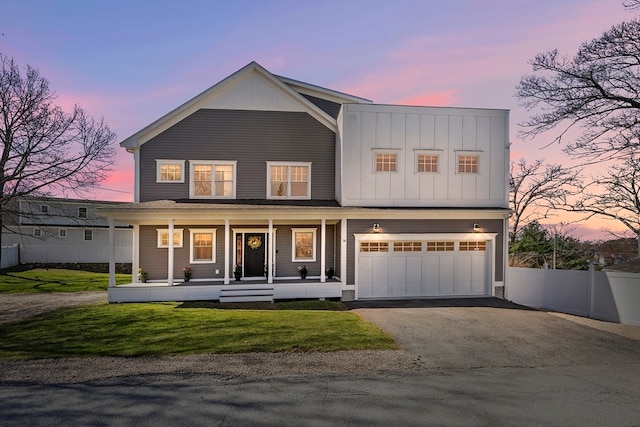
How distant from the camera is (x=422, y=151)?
17172 millimetres

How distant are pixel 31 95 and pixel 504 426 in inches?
1037

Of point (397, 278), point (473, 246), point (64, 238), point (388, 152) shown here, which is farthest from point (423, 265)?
point (64, 238)

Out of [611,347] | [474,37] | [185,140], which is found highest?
[474,37]

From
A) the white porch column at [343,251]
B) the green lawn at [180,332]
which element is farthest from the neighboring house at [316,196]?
the green lawn at [180,332]

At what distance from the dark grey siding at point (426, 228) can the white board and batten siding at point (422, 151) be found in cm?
82

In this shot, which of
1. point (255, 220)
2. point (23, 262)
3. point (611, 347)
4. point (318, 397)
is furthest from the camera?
point (23, 262)

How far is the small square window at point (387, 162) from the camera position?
17.0 meters

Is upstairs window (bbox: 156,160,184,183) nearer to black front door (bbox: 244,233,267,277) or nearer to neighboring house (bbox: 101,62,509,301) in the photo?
neighboring house (bbox: 101,62,509,301)

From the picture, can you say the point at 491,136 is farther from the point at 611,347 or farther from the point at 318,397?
the point at 318,397

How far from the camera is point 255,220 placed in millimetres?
17312

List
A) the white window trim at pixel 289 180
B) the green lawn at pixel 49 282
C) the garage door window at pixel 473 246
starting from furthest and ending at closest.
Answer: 1. the green lawn at pixel 49 282
2. the white window trim at pixel 289 180
3. the garage door window at pixel 473 246

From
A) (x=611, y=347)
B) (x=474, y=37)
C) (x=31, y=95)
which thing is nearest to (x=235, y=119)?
(x=474, y=37)

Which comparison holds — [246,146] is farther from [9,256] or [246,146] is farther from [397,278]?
[9,256]

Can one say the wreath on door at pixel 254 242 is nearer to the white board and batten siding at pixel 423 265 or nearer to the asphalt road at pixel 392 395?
the white board and batten siding at pixel 423 265
